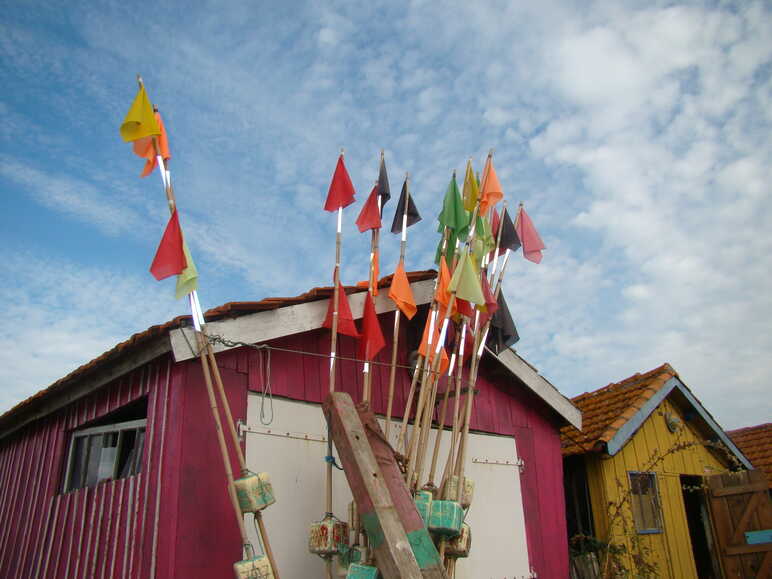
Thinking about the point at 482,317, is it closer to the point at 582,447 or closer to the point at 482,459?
the point at 482,459

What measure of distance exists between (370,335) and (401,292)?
519 mm

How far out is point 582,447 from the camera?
29.2 ft

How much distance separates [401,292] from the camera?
599cm

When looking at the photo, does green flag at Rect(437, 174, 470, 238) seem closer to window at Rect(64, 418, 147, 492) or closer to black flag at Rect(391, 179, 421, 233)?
black flag at Rect(391, 179, 421, 233)

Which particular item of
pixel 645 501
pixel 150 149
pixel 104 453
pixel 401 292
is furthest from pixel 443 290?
pixel 645 501

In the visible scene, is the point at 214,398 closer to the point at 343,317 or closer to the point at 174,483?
the point at 174,483

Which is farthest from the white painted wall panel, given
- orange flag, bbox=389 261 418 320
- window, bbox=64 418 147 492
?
orange flag, bbox=389 261 418 320

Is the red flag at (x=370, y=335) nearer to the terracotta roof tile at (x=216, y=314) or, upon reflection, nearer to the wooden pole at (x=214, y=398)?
the terracotta roof tile at (x=216, y=314)

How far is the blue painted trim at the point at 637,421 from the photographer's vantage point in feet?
28.8

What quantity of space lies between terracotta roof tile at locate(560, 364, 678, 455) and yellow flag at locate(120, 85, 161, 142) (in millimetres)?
6553

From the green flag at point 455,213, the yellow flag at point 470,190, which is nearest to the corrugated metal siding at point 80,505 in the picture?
the green flag at point 455,213

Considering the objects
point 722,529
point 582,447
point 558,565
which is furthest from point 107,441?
point 722,529

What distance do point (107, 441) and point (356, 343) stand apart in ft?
8.19

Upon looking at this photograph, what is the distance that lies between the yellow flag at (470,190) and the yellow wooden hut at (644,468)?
398cm
